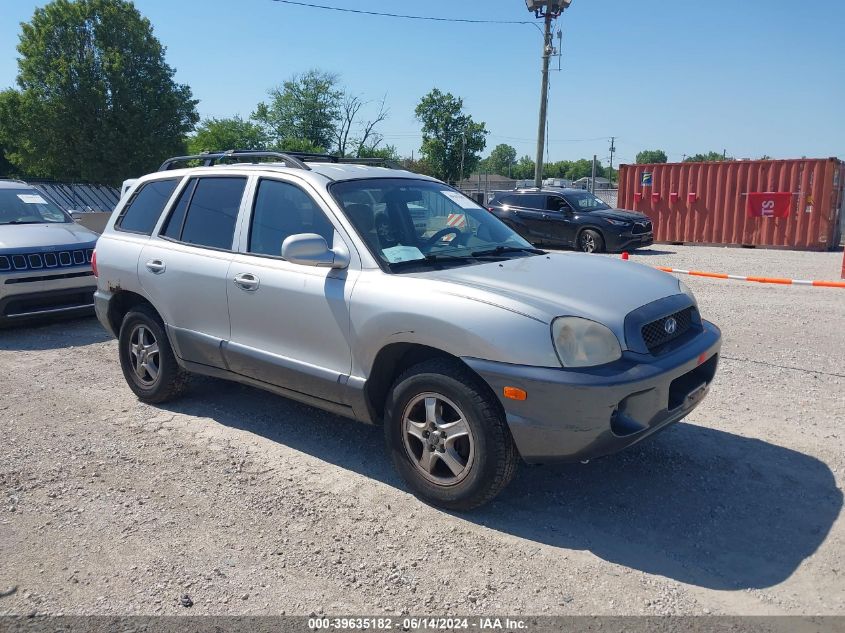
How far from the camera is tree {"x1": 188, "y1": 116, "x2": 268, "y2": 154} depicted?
58.8 meters

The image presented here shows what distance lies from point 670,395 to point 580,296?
27.8 inches

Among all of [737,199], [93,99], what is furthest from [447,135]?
[737,199]

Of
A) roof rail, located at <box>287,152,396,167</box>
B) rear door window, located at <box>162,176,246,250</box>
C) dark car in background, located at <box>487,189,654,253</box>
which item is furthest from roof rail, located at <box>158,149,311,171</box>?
dark car in background, located at <box>487,189,654,253</box>

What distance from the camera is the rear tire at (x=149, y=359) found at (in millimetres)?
5242

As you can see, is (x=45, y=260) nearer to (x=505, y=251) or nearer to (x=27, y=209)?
(x=27, y=209)

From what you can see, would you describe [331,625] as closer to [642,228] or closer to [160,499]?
[160,499]

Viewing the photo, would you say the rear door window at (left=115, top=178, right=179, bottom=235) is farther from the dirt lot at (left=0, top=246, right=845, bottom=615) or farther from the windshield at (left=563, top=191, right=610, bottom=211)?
the windshield at (left=563, top=191, right=610, bottom=211)

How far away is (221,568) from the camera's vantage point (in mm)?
3201

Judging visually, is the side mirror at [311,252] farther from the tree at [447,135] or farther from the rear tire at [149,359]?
the tree at [447,135]

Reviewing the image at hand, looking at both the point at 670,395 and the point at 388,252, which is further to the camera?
the point at 388,252

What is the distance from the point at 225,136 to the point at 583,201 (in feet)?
156

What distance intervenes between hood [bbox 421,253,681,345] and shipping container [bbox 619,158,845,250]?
1759cm

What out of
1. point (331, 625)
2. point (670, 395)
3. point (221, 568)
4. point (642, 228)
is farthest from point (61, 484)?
point (642, 228)

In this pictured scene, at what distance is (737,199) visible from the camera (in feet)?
65.8
